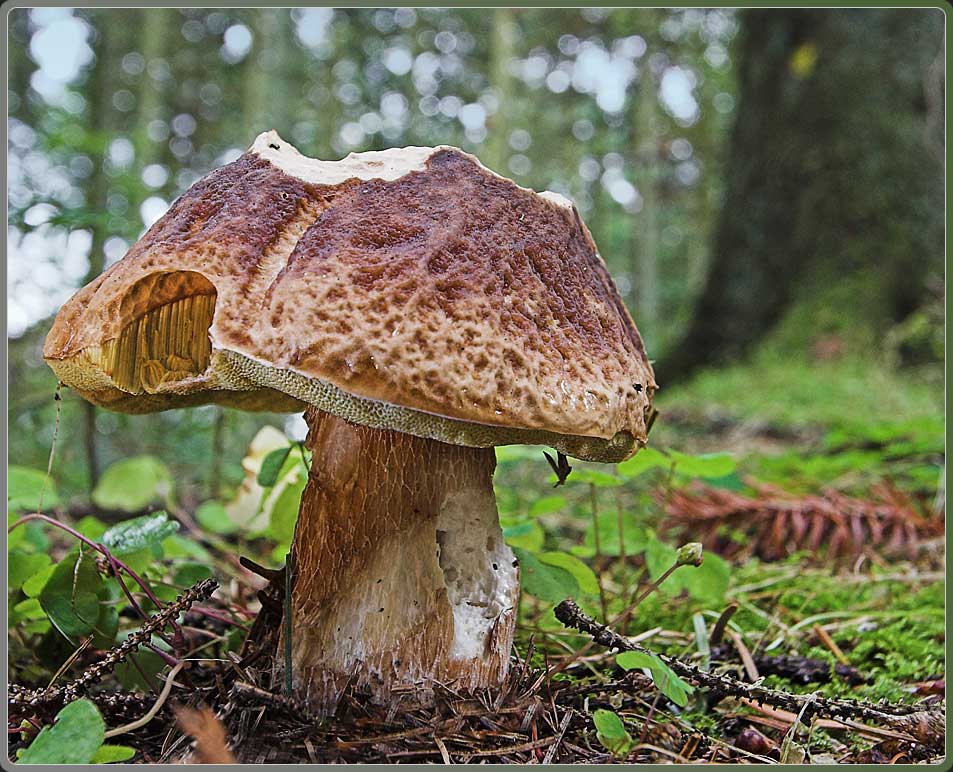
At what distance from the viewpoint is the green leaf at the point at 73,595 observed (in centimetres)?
165

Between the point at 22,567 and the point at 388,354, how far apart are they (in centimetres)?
130

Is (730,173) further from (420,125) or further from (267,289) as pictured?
(267,289)

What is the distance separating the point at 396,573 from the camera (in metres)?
1.58

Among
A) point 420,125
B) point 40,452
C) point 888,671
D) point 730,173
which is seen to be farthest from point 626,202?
point 888,671

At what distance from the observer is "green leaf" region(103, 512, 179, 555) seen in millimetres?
1741

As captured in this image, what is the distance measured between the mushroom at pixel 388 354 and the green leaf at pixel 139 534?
0.96ft

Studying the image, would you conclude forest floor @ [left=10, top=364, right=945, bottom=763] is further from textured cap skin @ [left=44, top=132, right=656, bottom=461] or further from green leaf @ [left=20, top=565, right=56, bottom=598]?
textured cap skin @ [left=44, top=132, right=656, bottom=461]

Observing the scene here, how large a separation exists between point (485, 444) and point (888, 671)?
1.29 m

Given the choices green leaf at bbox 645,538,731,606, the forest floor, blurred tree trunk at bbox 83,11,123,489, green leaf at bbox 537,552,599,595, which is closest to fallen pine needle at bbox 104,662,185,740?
the forest floor

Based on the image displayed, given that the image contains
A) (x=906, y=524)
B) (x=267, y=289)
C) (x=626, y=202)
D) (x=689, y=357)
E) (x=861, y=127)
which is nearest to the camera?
(x=267, y=289)

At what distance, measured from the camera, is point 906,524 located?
2895 mm

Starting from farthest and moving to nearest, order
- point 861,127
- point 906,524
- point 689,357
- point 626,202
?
point 626,202
point 689,357
point 861,127
point 906,524

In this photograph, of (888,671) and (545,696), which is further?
(888,671)

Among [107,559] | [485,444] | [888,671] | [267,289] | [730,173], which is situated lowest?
[888,671]
